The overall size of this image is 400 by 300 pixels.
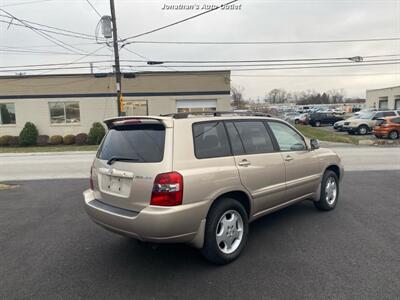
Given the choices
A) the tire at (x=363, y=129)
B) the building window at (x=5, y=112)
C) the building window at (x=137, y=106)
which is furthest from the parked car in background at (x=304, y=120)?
the building window at (x=5, y=112)

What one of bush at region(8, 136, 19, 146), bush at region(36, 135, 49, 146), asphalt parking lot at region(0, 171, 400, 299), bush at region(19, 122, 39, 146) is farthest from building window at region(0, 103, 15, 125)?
asphalt parking lot at region(0, 171, 400, 299)

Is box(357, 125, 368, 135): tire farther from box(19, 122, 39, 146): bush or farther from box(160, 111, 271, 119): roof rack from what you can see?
box(19, 122, 39, 146): bush

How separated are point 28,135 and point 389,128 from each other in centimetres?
2486

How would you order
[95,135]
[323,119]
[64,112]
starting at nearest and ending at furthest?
1. [95,135]
2. [64,112]
3. [323,119]

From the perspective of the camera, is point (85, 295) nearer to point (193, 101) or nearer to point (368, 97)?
point (193, 101)

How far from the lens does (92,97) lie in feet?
77.4

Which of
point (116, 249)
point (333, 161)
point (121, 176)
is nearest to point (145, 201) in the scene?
point (121, 176)

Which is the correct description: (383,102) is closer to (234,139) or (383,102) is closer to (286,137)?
(286,137)

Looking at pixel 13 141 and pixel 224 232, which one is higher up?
pixel 224 232

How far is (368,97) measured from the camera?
190 ft

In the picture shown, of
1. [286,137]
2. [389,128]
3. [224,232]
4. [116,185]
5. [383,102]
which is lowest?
[224,232]

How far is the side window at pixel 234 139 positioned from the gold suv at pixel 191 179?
0.01m

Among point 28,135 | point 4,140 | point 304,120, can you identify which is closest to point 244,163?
point 28,135

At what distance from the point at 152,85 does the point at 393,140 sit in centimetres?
1705
